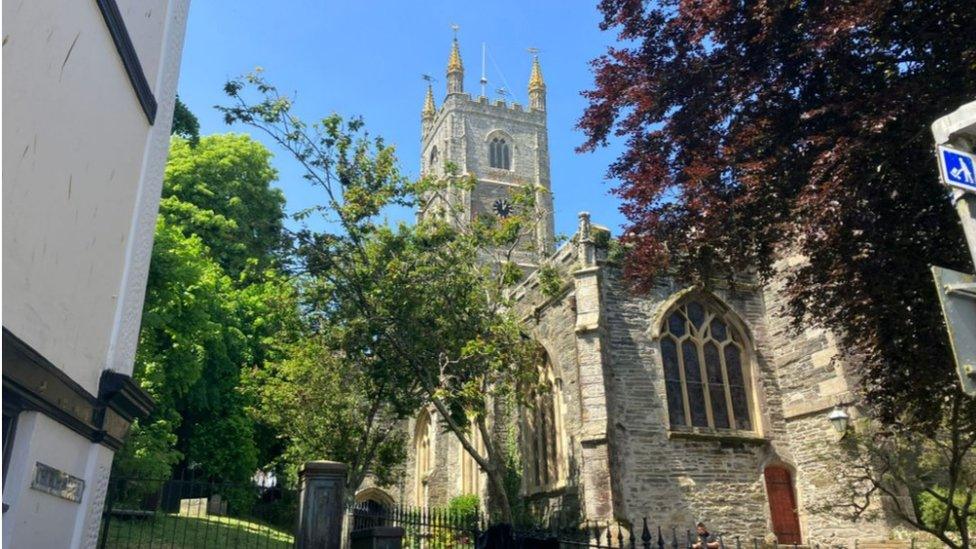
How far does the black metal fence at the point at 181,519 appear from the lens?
10094 millimetres

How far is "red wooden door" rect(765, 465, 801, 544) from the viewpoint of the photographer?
1744cm

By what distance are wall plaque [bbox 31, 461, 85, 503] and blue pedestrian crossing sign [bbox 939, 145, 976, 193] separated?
5662mm

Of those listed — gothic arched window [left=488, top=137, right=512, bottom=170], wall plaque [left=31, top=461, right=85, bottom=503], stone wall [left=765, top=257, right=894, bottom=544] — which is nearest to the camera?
wall plaque [left=31, top=461, right=85, bottom=503]

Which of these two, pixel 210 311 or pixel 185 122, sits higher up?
pixel 185 122

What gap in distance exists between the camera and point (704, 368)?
61.4ft

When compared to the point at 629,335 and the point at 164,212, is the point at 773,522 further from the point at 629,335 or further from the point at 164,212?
the point at 164,212

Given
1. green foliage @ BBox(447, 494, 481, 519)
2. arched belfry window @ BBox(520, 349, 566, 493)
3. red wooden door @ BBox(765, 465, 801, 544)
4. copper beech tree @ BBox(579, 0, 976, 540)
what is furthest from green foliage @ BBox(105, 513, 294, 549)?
red wooden door @ BBox(765, 465, 801, 544)

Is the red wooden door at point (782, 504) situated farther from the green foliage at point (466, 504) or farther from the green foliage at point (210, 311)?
the green foliage at point (210, 311)

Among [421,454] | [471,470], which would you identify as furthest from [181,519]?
[421,454]

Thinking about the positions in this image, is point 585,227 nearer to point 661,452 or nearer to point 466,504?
point 661,452

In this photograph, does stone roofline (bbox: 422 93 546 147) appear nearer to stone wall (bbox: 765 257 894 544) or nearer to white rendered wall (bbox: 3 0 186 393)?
stone wall (bbox: 765 257 894 544)

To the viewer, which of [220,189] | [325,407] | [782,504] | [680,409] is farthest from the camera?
[220,189]

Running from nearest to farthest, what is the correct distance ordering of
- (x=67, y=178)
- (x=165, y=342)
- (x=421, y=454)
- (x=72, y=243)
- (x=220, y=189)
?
(x=67, y=178)
(x=72, y=243)
(x=165, y=342)
(x=421, y=454)
(x=220, y=189)

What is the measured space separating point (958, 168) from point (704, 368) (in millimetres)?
15462
